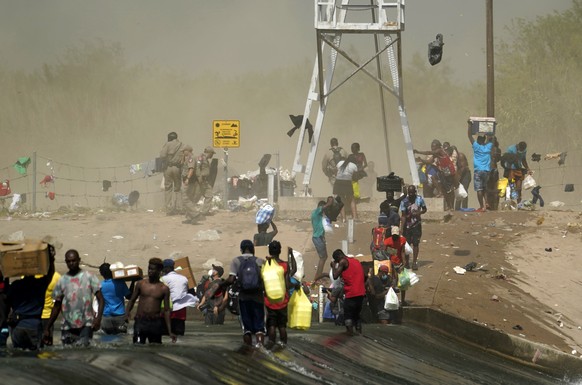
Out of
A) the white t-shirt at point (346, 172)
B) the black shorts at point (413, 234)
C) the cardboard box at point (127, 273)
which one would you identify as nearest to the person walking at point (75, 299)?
the cardboard box at point (127, 273)

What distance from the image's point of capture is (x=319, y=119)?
32812 millimetres

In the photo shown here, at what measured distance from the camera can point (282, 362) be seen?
52.4ft

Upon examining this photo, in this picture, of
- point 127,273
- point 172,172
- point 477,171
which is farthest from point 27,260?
point 477,171

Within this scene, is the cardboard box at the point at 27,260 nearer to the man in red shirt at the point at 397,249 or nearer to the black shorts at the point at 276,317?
the black shorts at the point at 276,317

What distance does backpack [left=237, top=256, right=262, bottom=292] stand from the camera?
16.2m

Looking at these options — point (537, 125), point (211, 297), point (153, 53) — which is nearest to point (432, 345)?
point (211, 297)

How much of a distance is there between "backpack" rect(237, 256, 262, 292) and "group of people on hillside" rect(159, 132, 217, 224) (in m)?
14.4

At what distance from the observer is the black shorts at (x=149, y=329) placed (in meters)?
15.2

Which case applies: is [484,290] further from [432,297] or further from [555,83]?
[555,83]

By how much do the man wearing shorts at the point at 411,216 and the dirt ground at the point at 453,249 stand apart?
0.71 m

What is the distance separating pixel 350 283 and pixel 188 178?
12.8 meters

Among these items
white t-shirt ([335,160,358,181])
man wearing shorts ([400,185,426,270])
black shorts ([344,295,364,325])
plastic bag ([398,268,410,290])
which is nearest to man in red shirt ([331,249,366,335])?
black shorts ([344,295,364,325])

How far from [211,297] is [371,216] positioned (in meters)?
12.6

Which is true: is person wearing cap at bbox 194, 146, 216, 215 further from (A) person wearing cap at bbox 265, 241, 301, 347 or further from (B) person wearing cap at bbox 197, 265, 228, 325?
(A) person wearing cap at bbox 265, 241, 301, 347
